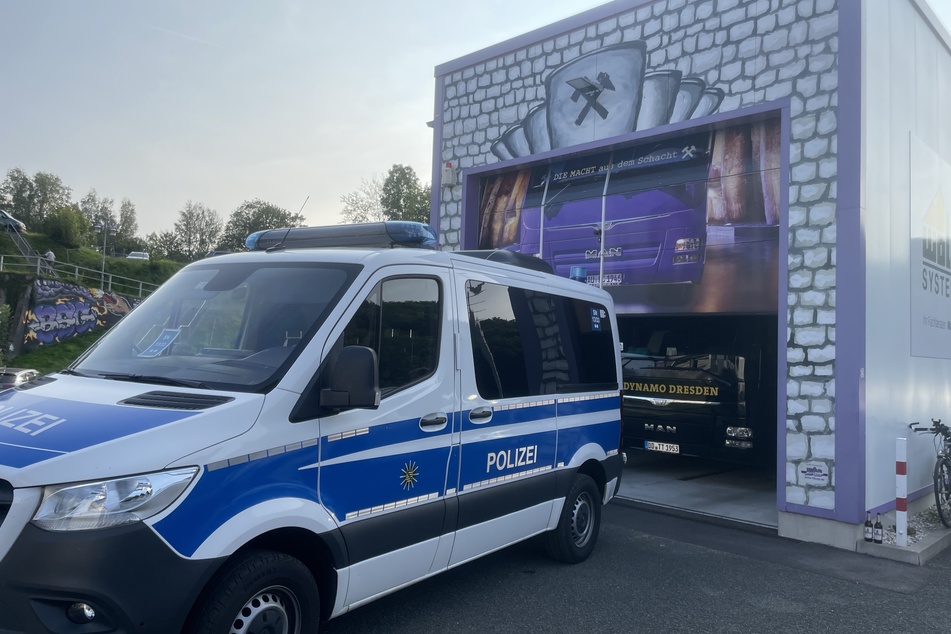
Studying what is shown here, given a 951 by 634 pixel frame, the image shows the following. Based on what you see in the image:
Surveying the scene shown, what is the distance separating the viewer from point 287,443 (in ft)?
11.1

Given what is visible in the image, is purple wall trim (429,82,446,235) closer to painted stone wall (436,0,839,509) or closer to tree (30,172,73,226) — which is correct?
painted stone wall (436,0,839,509)

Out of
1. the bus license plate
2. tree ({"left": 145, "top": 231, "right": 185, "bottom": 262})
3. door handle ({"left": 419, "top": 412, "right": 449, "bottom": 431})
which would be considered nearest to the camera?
door handle ({"left": 419, "top": 412, "right": 449, "bottom": 431})

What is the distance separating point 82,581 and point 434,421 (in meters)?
1.98

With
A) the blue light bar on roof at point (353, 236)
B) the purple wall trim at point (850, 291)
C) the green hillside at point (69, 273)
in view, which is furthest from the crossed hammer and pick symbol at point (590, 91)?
the green hillside at point (69, 273)

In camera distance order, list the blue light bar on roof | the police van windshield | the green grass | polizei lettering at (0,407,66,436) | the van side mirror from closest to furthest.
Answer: polizei lettering at (0,407,66,436), the van side mirror, the police van windshield, the blue light bar on roof, the green grass

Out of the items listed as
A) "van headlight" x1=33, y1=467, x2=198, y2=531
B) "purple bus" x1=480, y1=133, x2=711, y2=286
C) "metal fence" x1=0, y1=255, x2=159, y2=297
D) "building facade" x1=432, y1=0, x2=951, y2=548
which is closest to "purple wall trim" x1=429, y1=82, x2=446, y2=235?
"building facade" x1=432, y1=0, x2=951, y2=548

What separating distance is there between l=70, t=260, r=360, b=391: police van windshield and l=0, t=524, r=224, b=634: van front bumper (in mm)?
876

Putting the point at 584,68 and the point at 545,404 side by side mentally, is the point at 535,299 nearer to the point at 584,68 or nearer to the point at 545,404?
the point at 545,404

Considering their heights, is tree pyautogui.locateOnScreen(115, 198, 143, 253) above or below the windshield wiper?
above

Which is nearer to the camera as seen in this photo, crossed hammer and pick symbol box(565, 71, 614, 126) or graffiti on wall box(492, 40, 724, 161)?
graffiti on wall box(492, 40, 724, 161)

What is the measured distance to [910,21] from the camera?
8133 millimetres

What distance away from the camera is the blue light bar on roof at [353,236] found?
16.1 ft

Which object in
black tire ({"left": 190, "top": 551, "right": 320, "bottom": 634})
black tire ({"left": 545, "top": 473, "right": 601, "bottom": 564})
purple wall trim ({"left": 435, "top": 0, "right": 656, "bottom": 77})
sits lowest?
black tire ({"left": 545, "top": 473, "right": 601, "bottom": 564})

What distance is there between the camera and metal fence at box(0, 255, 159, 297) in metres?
36.0
